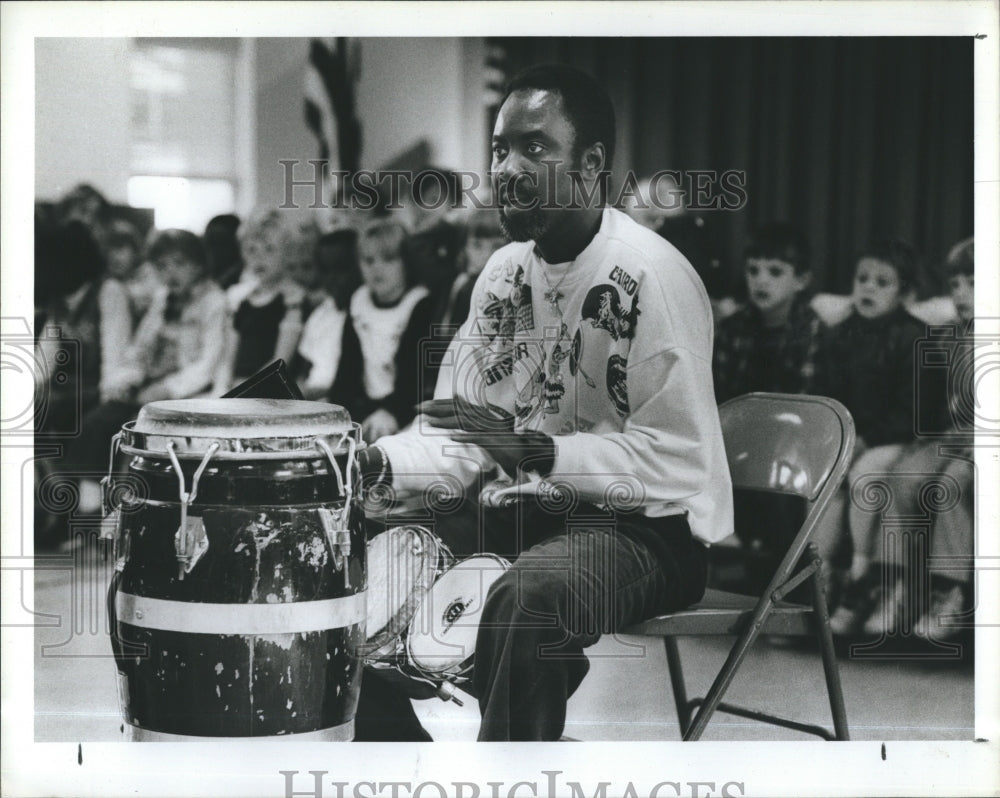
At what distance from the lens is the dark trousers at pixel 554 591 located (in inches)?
136

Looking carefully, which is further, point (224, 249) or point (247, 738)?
point (224, 249)

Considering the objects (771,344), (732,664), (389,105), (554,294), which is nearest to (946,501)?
(771,344)

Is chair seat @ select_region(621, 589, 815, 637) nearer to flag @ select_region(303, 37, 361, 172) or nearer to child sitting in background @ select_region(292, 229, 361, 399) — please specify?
child sitting in background @ select_region(292, 229, 361, 399)

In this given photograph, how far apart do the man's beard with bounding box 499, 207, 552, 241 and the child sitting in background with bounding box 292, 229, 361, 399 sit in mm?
453

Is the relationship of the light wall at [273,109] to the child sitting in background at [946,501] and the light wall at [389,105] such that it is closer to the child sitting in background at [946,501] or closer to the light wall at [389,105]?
the light wall at [389,105]

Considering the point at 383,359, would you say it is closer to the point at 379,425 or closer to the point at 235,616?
the point at 379,425

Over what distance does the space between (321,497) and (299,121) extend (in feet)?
3.68

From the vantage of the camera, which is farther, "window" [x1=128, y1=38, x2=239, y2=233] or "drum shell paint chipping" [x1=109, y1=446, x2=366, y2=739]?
"window" [x1=128, y1=38, x2=239, y2=233]

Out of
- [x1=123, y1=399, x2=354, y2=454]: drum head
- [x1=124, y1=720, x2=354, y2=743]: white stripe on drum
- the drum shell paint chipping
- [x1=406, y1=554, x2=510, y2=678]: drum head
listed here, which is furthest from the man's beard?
[x1=124, y1=720, x2=354, y2=743]: white stripe on drum

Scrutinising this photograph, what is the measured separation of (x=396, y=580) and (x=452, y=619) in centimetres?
21

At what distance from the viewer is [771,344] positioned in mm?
3498

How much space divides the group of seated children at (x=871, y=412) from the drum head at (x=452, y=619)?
80 cm

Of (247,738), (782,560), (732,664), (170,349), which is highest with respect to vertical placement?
(170,349)

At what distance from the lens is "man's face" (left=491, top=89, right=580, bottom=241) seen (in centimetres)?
346
